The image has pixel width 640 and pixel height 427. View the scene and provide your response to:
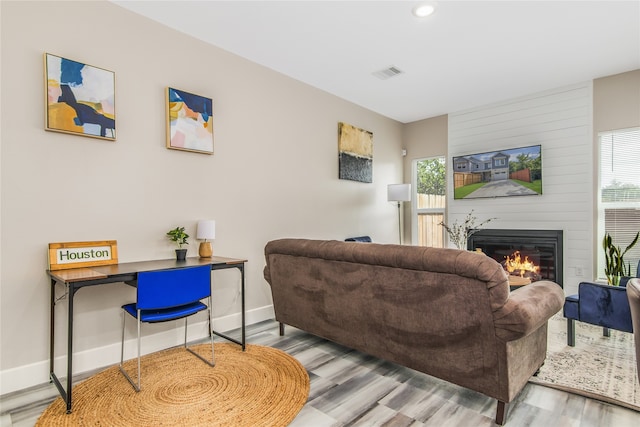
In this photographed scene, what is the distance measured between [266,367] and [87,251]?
1.58 m

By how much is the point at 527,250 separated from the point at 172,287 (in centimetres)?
461

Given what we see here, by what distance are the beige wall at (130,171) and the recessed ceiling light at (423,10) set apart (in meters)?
1.75

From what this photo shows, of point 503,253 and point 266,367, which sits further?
point 503,253

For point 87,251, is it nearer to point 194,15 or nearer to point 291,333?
point 291,333

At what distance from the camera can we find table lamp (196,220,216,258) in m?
3.02

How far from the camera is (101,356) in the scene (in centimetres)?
258

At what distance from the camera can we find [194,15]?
2.87 meters

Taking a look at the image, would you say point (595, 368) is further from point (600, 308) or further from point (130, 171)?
point (130, 171)

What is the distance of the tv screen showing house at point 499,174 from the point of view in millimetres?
4582

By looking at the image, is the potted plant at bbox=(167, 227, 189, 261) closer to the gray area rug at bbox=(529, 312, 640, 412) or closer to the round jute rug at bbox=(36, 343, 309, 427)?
the round jute rug at bbox=(36, 343, 309, 427)

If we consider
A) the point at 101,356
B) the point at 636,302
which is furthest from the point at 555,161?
the point at 101,356

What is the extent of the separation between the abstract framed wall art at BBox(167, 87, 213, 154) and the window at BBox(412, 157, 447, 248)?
3.94 m

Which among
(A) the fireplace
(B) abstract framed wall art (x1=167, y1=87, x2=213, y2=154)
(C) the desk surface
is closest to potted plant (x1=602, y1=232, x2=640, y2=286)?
(A) the fireplace

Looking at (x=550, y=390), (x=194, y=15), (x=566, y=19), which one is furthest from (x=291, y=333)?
(x=566, y=19)
